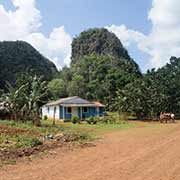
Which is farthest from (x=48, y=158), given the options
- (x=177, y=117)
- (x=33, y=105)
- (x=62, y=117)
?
(x=177, y=117)

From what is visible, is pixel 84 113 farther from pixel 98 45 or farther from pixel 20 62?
pixel 98 45

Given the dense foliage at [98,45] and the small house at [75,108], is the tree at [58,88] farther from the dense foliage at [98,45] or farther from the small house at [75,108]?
the dense foliage at [98,45]

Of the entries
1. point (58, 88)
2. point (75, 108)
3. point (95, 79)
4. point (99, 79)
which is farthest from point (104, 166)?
point (58, 88)

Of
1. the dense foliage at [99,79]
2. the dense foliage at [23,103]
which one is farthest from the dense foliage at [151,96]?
the dense foliage at [23,103]

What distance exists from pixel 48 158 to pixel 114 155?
251 cm

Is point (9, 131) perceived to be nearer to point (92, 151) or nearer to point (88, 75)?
point (92, 151)

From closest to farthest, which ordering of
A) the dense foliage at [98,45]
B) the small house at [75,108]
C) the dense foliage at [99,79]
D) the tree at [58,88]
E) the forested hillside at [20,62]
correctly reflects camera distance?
the dense foliage at [99,79] < the small house at [75,108] < the tree at [58,88] < the forested hillside at [20,62] < the dense foliage at [98,45]

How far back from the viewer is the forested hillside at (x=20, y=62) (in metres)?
82.4

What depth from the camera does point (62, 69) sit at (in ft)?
282

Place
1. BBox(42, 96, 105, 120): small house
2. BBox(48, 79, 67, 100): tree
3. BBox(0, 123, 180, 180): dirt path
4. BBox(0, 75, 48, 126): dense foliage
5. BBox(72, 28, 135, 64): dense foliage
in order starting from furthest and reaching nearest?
1. BBox(72, 28, 135, 64): dense foliage
2. BBox(48, 79, 67, 100): tree
3. BBox(42, 96, 105, 120): small house
4. BBox(0, 75, 48, 126): dense foliage
5. BBox(0, 123, 180, 180): dirt path

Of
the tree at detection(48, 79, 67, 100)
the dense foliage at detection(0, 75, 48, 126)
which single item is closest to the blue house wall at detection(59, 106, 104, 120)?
the dense foliage at detection(0, 75, 48, 126)

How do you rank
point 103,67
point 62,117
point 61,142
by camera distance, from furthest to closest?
point 103,67 → point 62,117 → point 61,142

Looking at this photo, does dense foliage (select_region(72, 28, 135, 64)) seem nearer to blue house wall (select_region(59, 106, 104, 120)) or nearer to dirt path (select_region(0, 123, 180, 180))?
blue house wall (select_region(59, 106, 104, 120))

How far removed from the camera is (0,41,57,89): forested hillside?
8239 centimetres
